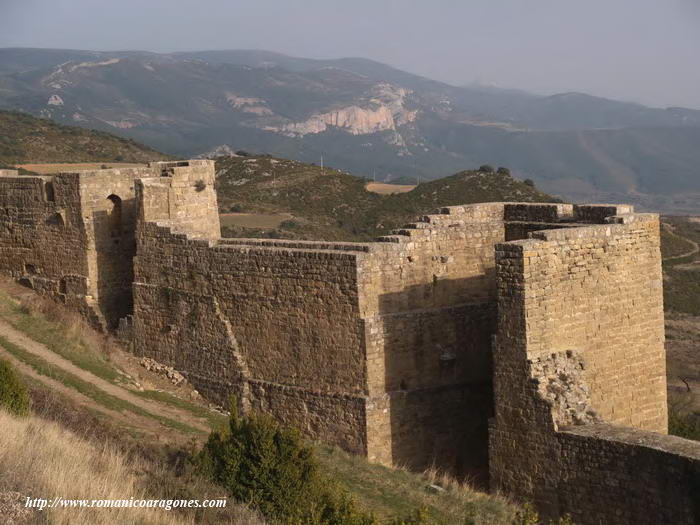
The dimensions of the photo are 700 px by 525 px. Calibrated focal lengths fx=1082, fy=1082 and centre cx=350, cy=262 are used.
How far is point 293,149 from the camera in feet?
449

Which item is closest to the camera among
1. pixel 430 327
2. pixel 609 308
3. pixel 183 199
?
pixel 609 308

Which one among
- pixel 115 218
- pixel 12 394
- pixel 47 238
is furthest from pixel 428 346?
pixel 47 238

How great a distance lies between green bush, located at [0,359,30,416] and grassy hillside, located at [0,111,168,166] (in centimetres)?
3519

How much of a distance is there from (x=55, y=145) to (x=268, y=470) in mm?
45274

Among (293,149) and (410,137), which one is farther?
(410,137)

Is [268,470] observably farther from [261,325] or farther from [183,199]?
[183,199]

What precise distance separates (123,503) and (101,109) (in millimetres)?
145905

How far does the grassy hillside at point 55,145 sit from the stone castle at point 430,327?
2877 cm

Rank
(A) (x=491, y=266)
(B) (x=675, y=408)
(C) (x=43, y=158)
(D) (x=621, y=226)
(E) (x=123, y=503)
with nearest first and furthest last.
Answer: (E) (x=123, y=503), (D) (x=621, y=226), (A) (x=491, y=266), (B) (x=675, y=408), (C) (x=43, y=158)

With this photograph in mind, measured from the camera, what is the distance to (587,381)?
45.0ft

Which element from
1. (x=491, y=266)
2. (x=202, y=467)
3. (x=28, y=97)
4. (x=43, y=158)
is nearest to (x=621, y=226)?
(x=491, y=266)

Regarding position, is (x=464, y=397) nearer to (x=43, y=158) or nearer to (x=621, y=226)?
(x=621, y=226)

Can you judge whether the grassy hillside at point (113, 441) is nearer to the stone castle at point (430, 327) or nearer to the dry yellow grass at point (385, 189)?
the stone castle at point (430, 327)

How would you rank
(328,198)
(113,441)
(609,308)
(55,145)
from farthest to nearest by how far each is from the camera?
(55,145) < (328,198) < (609,308) < (113,441)
